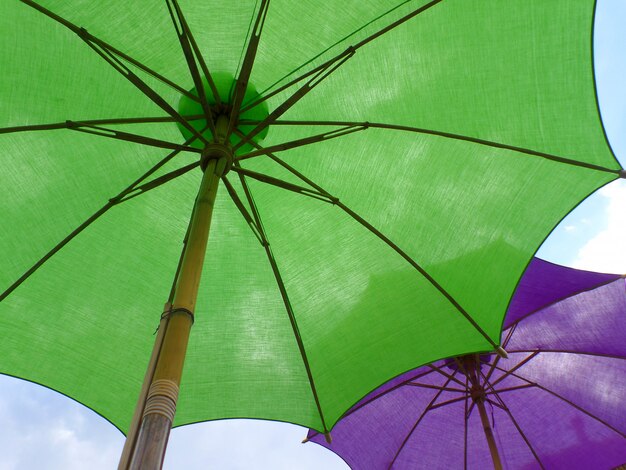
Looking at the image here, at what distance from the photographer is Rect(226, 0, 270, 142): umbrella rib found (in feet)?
12.0

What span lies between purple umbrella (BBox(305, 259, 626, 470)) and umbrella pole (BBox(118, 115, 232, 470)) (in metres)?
4.91

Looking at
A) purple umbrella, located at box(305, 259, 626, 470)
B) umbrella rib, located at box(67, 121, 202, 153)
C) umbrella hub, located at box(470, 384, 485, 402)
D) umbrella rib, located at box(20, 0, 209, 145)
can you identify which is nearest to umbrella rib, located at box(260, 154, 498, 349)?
umbrella rib, located at box(67, 121, 202, 153)

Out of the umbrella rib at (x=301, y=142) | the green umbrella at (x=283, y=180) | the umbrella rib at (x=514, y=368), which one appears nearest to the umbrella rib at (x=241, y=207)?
the green umbrella at (x=283, y=180)

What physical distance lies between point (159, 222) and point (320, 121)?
159cm

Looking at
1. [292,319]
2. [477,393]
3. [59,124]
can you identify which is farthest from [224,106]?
[477,393]

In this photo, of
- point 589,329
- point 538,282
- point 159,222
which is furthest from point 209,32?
point 589,329

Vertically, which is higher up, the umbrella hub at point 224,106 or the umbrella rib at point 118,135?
the umbrella hub at point 224,106

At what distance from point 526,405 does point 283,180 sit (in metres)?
5.74

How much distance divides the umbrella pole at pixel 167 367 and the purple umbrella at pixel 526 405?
491 centimetres

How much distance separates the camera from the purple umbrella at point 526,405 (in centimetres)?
779

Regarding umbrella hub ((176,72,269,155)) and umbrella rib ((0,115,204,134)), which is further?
umbrella hub ((176,72,269,155))

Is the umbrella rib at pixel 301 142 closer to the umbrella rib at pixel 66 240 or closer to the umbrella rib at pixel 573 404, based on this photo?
the umbrella rib at pixel 66 240

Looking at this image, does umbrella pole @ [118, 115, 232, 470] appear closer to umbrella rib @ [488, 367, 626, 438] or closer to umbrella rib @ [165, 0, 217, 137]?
umbrella rib @ [165, 0, 217, 137]

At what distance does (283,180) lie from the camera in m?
4.70
